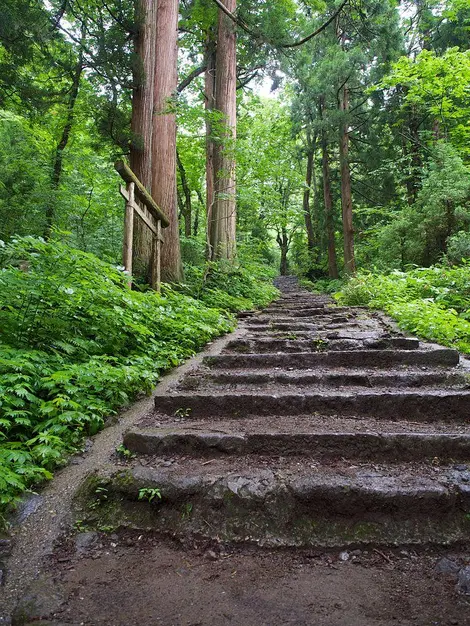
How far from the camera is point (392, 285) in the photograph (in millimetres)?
7133

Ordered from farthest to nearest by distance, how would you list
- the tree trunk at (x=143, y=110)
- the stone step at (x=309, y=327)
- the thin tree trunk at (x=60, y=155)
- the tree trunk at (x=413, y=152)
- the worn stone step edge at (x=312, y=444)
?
the tree trunk at (x=413, y=152), the thin tree trunk at (x=60, y=155), the tree trunk at (x=143, y=110), the stone step at (x=309, y=327), the worn stone step edge at (x=312, y=444)

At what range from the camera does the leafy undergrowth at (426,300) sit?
4344 millimetres

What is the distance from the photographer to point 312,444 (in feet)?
7.96

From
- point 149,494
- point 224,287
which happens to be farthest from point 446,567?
point 224,287

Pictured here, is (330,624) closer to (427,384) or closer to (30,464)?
(30,464)

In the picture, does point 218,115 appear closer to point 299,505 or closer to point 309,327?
point 309,327

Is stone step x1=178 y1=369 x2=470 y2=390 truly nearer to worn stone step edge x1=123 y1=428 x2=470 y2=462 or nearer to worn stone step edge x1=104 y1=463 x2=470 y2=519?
worn stone step edge x1=123 y1=428 x2=470 y2=462

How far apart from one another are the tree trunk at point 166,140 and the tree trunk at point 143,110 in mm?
195

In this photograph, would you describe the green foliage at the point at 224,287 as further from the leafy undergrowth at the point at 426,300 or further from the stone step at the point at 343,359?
the stone step at the point at 343,359

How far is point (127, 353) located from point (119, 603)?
2.64 m

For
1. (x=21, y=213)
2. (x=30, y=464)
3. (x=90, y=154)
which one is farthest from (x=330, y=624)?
(x=90, y=154)

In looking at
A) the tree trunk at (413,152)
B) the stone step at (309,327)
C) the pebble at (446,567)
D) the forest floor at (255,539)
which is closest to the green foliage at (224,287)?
the stone step at (309,327)

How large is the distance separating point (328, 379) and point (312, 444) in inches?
41.7

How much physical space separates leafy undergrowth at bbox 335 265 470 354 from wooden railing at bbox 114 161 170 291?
3.68 meters
